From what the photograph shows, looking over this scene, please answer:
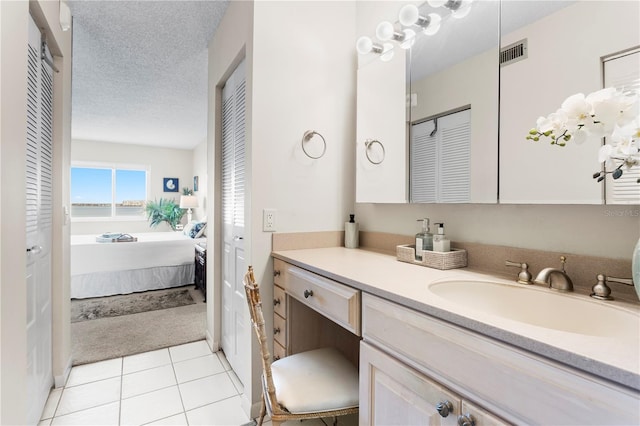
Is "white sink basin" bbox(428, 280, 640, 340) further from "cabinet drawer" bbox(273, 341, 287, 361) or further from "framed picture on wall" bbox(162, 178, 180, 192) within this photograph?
"framed picture on wall" bbox(162, 178, 180, 192)

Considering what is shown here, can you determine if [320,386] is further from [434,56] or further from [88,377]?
[88,377]

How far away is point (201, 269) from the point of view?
3.96m

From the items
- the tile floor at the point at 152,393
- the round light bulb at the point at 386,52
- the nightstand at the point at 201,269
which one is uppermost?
the round light bulb at the point at 386,52

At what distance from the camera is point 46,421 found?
66.7 inches

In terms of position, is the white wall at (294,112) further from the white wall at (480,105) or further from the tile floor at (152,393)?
the white wall at (480,105)

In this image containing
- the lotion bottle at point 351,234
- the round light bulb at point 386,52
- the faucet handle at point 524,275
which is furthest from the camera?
the lotion bottle at point 351,234

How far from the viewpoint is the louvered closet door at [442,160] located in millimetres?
1350

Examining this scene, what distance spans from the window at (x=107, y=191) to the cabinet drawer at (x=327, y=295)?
6.60m

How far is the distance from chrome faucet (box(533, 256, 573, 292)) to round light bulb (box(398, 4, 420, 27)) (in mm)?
1246

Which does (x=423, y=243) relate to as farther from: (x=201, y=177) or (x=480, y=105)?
(x=201, y=177)

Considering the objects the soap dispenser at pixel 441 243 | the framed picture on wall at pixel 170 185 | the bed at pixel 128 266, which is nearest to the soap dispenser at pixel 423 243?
the soap dispenser at pixel 441 243

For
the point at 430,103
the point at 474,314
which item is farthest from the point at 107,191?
the point at 474,314

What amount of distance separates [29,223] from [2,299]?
54 cm

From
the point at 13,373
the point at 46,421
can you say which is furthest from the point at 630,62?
the point at 46,421
